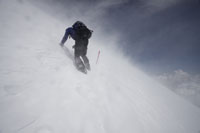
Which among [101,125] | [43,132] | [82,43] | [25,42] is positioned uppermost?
[82,43]

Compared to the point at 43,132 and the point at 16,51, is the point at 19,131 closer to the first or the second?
the point at 43,132

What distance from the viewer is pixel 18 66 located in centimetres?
293

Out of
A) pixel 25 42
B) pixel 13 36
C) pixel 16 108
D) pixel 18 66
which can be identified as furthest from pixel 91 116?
pixel 13 36

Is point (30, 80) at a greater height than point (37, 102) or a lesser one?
greater

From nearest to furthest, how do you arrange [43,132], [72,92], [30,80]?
1. [43,132]
2. [30,80]
3. [72,92]

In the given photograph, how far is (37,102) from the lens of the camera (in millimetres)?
2229

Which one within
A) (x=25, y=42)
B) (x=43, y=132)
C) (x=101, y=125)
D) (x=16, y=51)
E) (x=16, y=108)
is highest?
(x=25, y=42)

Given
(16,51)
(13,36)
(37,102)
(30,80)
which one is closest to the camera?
(37,102)

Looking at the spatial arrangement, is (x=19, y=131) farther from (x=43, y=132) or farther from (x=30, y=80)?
(x=30, y=80)

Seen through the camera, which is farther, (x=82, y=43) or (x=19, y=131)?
(x=82, y=43)

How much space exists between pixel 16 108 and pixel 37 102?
1.29 ft

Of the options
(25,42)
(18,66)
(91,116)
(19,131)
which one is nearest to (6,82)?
(18,66)

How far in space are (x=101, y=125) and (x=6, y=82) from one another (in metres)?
2.84

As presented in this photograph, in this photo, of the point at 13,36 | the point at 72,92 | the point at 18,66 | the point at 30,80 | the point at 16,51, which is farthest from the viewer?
the point at 13,36
